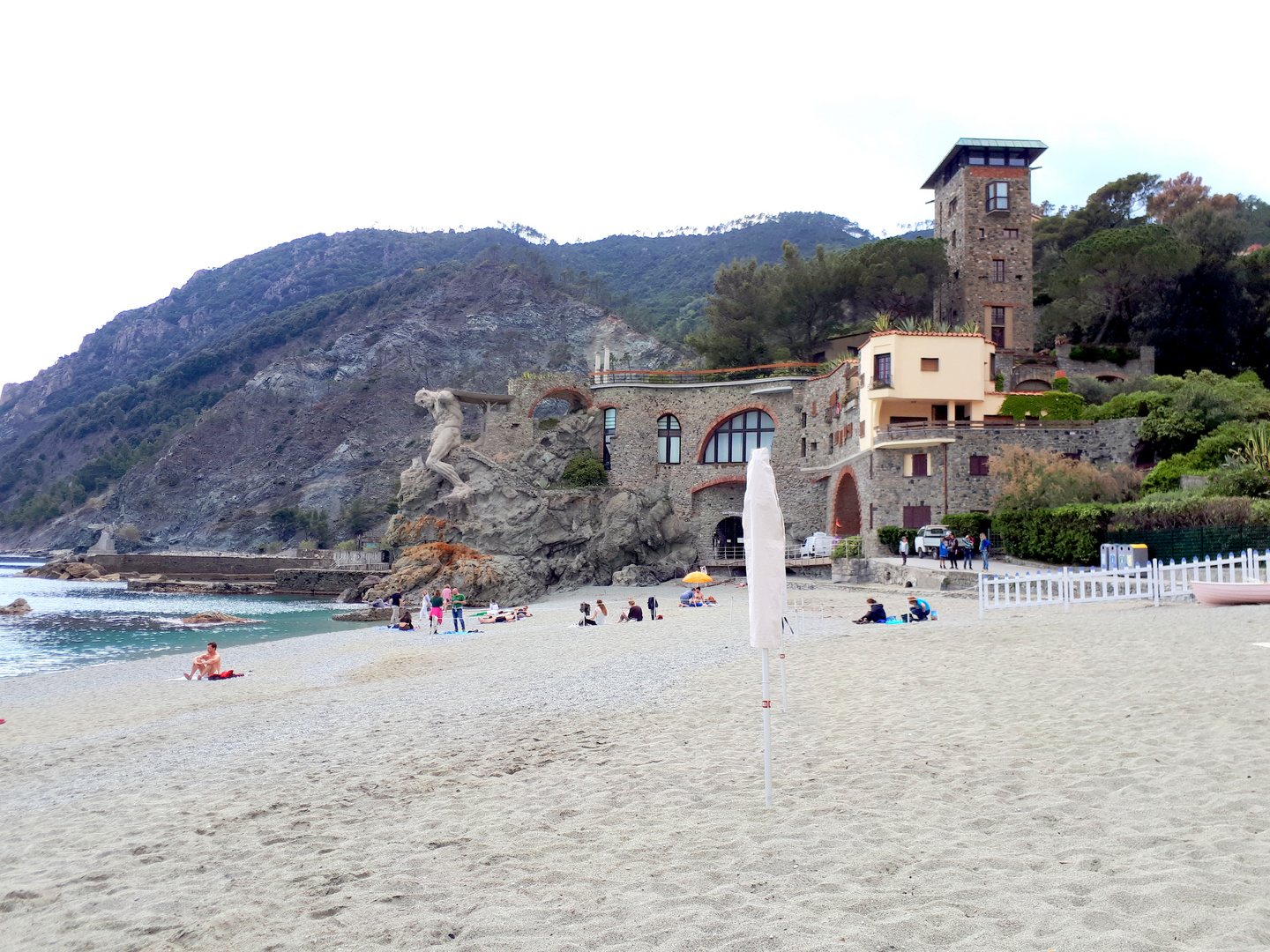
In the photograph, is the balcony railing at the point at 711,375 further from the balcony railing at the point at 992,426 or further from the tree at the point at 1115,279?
the tree at the point at 1115,279

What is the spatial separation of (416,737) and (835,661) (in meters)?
5.56

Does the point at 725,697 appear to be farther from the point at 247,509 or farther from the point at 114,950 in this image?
the point at 247,509

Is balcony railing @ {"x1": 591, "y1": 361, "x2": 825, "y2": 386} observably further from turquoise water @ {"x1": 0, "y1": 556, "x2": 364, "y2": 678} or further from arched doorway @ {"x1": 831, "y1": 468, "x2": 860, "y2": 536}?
turquoise water @ {"x1": 0, "y1": 556, "x2": 364, "y2": 678}

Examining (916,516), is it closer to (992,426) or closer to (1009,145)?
(992,426)

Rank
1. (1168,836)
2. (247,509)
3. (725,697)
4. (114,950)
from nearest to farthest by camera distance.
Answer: (114,950)
(1168,836)
(725,697)
(247,509)

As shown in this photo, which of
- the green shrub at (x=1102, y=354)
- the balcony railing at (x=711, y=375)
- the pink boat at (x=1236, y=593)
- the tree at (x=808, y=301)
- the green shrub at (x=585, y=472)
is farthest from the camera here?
the tree at (x=808, y=301)

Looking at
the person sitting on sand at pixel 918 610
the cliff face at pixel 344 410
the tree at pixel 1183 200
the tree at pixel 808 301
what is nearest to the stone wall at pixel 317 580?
the cliff face at pixel 344 410

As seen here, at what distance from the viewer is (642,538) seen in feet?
128

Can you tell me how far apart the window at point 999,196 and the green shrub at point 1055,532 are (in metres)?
20.9

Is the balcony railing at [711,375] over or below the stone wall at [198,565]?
over

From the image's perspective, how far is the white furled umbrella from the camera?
17.0 feet

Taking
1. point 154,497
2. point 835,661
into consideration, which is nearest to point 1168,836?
point 835,661

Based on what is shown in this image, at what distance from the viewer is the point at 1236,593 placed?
13.9m

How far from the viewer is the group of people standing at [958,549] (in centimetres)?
2531
